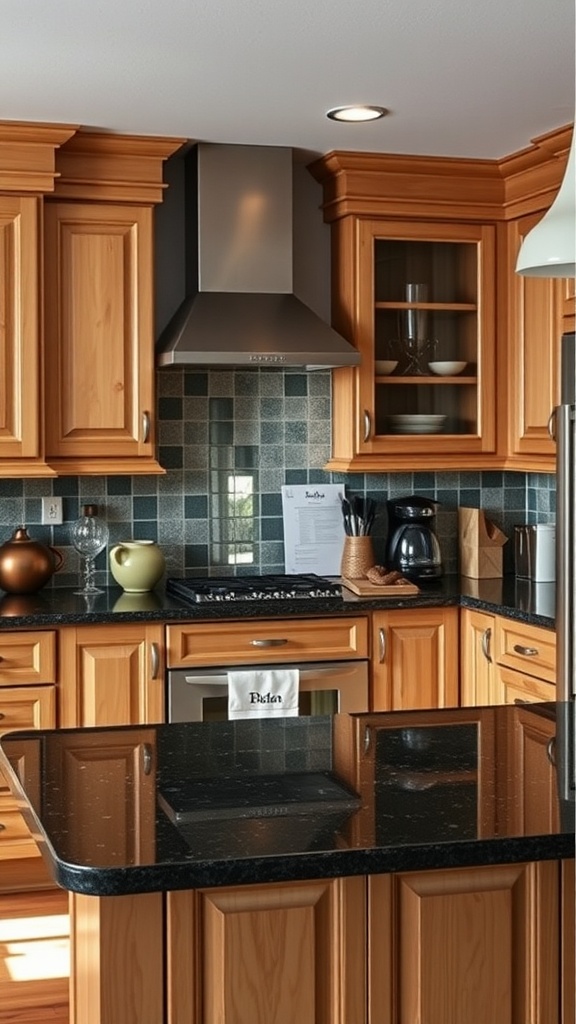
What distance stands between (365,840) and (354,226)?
316 centimetres

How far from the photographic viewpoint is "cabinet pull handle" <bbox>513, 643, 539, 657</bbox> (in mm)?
4017

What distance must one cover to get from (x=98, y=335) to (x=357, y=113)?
3.53 feet

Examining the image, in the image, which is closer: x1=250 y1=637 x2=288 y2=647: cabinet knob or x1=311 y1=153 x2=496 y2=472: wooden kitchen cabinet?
x1=250 y1=637 x2=288 y2=647: cabinet knob

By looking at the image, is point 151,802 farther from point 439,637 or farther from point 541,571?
point 541,571

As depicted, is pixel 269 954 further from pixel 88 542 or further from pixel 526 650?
pixel 88 542

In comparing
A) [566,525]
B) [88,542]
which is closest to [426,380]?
[566,525]

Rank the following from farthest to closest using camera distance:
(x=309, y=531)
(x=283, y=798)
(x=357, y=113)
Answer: (x=309, y=531) → (x=357, y=113) → (x=283, y=798)

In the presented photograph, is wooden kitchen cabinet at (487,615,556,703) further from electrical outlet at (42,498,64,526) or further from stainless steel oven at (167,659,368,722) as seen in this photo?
electrical outlet at (42,498,64,526)

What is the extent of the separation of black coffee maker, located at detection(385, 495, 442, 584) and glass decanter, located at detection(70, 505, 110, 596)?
3.36 feet

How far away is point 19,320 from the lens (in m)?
4.17

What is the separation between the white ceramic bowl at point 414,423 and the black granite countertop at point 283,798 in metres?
2.22

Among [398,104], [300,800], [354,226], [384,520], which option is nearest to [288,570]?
[384,520]

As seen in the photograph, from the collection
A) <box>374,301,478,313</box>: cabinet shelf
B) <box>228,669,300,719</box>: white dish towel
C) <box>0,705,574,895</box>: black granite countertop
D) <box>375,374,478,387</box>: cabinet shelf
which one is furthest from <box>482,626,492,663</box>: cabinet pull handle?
<box>0,705,574,895</box>: black granite countertop

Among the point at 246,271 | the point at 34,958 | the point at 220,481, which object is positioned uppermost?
the point at 246,271
